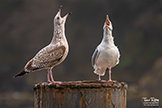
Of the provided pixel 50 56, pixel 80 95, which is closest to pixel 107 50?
pixel 50 56

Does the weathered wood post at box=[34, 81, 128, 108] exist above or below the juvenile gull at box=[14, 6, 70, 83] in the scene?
below

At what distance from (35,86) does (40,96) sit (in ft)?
0.34

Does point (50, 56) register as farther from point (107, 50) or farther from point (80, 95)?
point (80, 95)

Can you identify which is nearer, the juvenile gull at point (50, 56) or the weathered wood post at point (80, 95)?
the weathered wood post at point (80, 95)

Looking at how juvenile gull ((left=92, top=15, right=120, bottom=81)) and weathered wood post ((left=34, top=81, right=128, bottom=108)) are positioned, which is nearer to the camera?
weathered wood post ((left=34, top=81, right=128, bottom=108))

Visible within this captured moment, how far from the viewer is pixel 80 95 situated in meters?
2.03

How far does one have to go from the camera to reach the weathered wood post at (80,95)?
202 centimetres

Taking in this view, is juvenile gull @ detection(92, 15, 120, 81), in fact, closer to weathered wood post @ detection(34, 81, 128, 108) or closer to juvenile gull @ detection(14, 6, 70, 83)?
juvenile gull @ detection(14, 6, 70, 83)

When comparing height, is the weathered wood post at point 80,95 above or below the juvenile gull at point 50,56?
below

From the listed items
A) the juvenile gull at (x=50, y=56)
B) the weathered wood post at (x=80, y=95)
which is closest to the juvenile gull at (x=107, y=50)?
the juvenile gull at (x=50, y=56)

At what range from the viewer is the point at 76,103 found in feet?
6.61

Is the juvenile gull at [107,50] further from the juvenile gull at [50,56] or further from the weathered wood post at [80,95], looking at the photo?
the weathered wood post at [80,95]

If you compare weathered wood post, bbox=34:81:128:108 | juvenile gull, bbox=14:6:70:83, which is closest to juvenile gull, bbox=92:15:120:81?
juvenile gull, bbox=14:6:70:83

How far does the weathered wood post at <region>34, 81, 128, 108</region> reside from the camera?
2023mm
